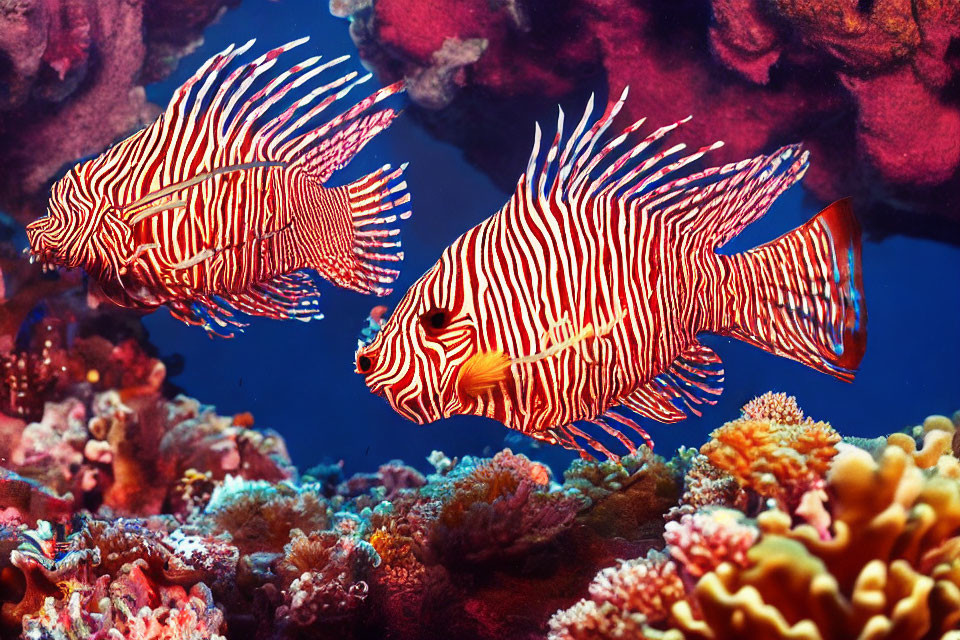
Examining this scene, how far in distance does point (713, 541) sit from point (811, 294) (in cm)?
90

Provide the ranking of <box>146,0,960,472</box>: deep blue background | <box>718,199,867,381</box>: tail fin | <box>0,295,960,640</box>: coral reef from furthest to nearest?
<box>146,0,960,472</box>: deep blue background → <box>718,199,867,381</box>: tail fin → <box>0,295,960,640</box>: coral reef

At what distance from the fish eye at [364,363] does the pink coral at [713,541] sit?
37.2 inches

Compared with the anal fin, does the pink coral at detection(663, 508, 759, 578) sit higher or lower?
lower

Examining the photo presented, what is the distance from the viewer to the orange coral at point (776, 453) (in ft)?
6.45

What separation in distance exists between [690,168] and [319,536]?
283 inches

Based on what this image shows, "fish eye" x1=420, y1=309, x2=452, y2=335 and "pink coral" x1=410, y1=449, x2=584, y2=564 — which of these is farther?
"pink coral" x1=410, y1=449, x2=584, y2=564

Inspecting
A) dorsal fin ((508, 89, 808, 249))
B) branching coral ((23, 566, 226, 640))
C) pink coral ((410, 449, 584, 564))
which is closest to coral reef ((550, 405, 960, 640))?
dorsal fin ((508, 89, 808, 249))

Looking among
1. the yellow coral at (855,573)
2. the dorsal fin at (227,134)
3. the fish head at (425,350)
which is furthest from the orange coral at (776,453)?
the dorsal fin at (227,134)

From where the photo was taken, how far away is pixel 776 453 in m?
2.08

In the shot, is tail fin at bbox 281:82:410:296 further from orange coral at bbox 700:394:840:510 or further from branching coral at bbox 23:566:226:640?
orange coral at bbox 700:394:840:510

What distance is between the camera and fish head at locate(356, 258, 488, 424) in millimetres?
1784

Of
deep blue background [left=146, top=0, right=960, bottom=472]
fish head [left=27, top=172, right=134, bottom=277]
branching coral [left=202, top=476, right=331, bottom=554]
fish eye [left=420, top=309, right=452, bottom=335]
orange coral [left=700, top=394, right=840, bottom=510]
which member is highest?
deep blue background [left=146, top=0, right=960, bottom=472]

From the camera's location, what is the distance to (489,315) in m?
1.85

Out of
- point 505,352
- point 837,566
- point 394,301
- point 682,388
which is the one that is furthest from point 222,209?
point 394,301
